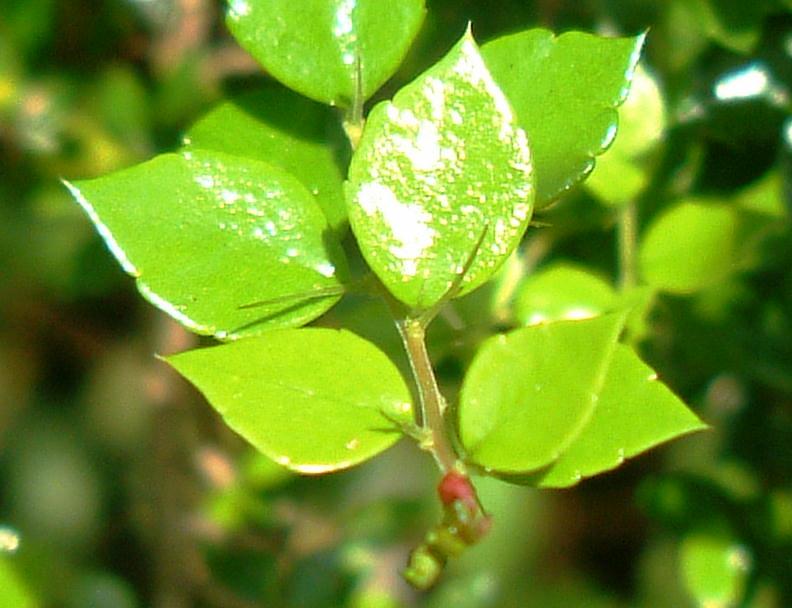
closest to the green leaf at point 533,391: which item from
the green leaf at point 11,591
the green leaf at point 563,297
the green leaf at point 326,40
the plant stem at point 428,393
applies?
the plant stem at point 428,393

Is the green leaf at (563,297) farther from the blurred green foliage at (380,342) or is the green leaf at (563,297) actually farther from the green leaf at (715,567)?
the green leaf at (715,567)

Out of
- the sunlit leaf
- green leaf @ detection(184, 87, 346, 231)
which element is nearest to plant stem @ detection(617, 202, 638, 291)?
green leaf @ detection(184, 87, 346, 231)

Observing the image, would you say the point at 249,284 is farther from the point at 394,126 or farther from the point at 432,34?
the point at 432,34

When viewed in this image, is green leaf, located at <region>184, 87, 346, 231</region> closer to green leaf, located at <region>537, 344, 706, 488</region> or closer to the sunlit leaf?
green leaf, located at <region>537, 344, 706, 488</region>

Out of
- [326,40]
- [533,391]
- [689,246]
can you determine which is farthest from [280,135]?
[689,246]

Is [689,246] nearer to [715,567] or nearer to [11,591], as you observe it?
[715,567]
